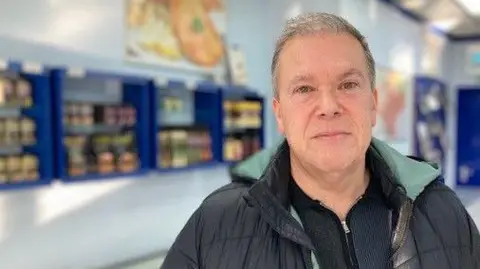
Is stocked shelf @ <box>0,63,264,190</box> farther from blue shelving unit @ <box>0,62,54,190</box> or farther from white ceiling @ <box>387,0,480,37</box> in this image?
white ceiling @ <box>387,0,480,37</box>

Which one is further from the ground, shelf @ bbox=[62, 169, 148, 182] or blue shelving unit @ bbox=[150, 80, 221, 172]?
blue shelving unit @ bbox=[150, 80, 221, 172]

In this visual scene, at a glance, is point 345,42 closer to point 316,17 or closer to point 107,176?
point 316,17

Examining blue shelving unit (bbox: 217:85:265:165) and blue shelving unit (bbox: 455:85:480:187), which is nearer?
blue shelving unit (bbox: 217:85:265:165)

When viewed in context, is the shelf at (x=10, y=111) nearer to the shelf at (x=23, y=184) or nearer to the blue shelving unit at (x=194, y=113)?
the shelf at (x=23, y=184)

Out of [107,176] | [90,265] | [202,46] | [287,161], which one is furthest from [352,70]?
[202,46]

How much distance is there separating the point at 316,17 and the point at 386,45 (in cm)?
526

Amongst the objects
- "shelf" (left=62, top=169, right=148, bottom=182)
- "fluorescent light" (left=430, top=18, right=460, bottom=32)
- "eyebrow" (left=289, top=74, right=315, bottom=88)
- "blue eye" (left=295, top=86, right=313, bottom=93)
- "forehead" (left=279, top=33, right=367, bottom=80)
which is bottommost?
"shelf" (left=62, top=169, right=148, bottom=182)

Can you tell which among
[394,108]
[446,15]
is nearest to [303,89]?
[394,108]

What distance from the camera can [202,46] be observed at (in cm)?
410

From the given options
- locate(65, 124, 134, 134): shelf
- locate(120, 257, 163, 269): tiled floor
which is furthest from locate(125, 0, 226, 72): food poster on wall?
locate(120, 257, 163, 269): tiled floor

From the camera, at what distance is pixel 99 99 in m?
3.21

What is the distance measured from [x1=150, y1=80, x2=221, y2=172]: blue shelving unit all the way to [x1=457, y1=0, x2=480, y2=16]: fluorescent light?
3.65 metres

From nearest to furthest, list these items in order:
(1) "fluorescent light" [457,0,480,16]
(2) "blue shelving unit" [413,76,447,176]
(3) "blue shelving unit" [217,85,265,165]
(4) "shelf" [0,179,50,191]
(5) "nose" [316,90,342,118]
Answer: (5) "nose" [316,90,342,118] < (4) "shelf" [0,179,50,191] < (3) "blue shelving unit" [217,85,265,165] < (1) "fluorescent light" [457,0,480,16] < (2) "blue shelving unit" [413,76,447,176]

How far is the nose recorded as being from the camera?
3.85 feet
